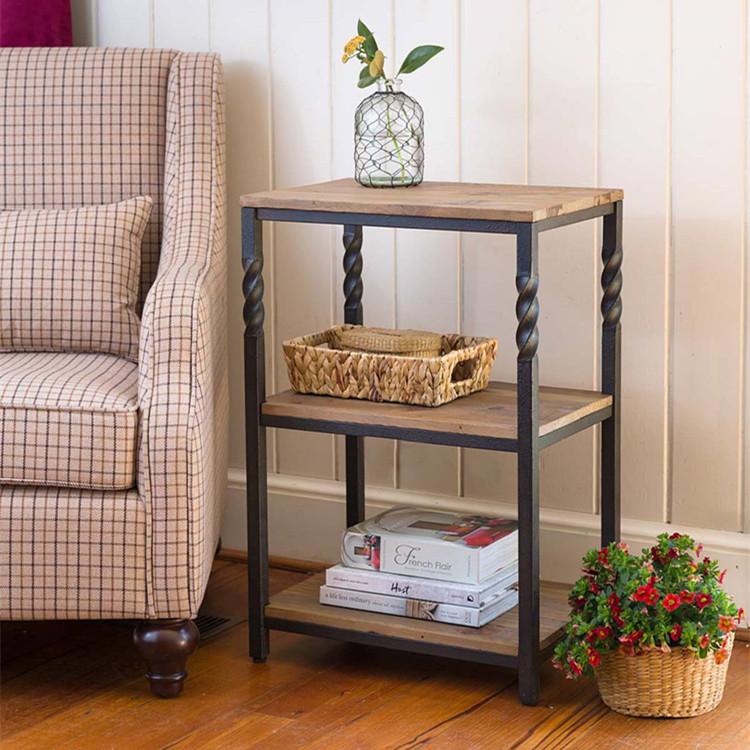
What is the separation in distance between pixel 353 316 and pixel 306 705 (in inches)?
26.4

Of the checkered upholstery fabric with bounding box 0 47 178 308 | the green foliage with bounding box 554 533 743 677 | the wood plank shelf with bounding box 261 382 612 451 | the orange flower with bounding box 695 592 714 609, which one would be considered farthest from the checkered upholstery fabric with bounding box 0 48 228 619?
the orange flower with bounding box 695 592 714 609

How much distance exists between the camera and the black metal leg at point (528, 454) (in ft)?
5.92

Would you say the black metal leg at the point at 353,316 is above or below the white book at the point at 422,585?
above

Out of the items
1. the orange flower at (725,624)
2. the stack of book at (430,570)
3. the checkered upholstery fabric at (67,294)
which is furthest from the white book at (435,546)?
the checkered upholstery fabric at (67,294)

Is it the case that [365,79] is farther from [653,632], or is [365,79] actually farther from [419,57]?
[653,632]

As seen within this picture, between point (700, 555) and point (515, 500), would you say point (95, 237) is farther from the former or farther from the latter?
point (700, 555)

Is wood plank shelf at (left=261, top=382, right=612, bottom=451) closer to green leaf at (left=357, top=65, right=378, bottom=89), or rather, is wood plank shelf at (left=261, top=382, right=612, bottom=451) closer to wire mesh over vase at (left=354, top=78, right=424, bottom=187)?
wire mesh over vase at (left=354, top=78, right=424, bottom=187)

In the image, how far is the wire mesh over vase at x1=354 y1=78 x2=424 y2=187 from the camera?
2.07 m

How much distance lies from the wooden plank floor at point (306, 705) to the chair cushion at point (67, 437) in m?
0.32

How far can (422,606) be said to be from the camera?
1.99 m

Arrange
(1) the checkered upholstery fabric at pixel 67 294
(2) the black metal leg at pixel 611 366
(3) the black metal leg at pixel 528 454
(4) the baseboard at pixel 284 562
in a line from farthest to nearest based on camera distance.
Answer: (4) the baseboard at pixel 284 562 → (1) the checkered upholstery fabric at pixel 67 294 → (2) the black metal leg at pixel 611 366 → (3) the black metal leg at pixel 528 454

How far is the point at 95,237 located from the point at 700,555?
1072mm

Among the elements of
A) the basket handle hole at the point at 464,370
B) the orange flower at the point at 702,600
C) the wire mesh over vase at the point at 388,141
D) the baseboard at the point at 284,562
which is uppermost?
the wire mesh over vase at the point at 388,141

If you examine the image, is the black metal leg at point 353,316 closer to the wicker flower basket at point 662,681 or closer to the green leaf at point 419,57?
the green leaf at point 419,57
